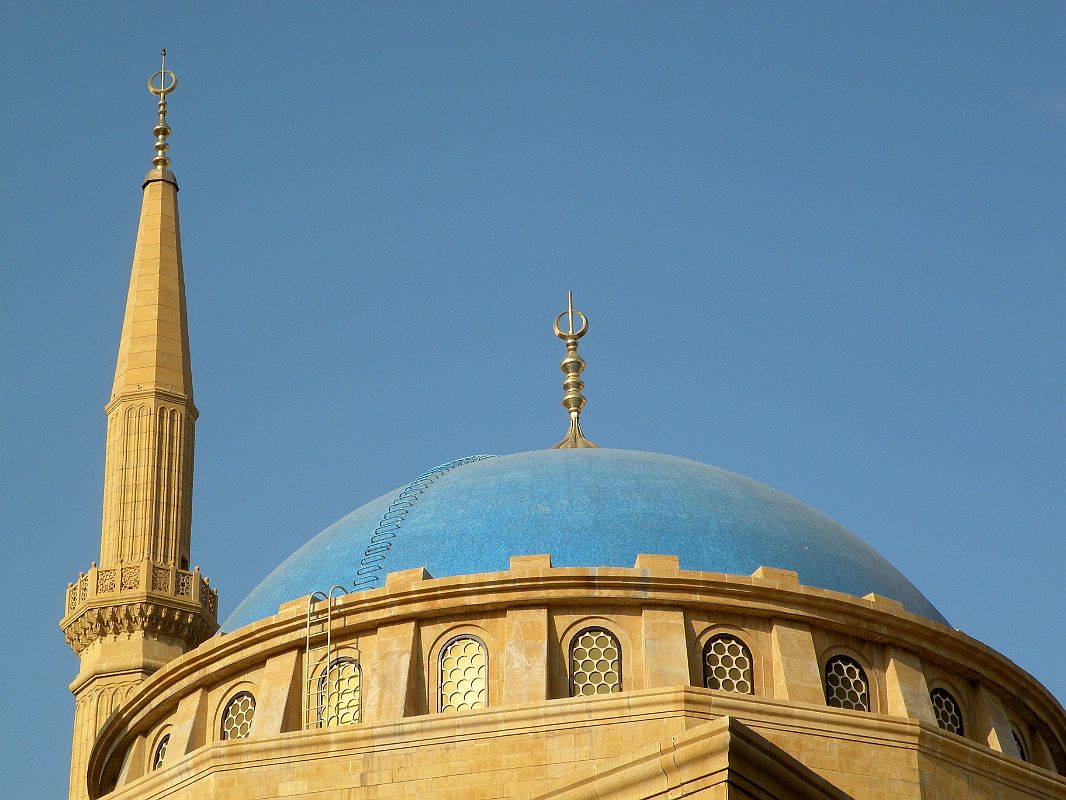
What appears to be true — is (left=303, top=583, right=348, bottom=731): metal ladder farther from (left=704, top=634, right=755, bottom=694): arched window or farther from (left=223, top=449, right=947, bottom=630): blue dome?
(left=704, top=634, right=755, bottom=694): arched window

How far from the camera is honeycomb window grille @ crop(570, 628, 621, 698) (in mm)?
13164

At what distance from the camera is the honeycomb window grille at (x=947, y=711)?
13914 mm

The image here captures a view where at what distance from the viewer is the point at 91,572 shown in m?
19.0

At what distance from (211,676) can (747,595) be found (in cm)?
383

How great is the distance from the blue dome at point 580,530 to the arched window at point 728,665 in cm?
72

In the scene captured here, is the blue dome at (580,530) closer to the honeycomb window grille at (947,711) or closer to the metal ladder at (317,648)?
the metal ladder at (317,648)

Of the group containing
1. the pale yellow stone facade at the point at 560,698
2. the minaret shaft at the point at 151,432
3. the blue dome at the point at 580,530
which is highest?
the minaret shaft at the point at 151,432

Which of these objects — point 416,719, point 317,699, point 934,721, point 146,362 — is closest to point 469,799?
point 416,719

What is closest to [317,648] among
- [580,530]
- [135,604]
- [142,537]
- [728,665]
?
[580,530]

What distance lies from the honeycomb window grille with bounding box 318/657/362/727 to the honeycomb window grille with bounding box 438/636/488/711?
0.58 m

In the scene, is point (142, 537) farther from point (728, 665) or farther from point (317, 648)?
point (728, 665)

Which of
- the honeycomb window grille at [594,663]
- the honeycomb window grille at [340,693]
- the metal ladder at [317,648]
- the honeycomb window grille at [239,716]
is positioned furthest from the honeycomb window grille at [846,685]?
the honeycomb window grille at [239,716]

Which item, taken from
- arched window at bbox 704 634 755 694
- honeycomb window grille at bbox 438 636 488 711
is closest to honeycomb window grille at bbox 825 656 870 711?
arched window at bbox 704 634 755 694

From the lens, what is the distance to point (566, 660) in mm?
13273
